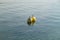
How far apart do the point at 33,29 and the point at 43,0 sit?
26.4 meters

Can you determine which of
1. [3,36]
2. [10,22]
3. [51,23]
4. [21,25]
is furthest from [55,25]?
[3,36]

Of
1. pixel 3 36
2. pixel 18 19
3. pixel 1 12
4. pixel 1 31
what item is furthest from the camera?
pixel 1 12

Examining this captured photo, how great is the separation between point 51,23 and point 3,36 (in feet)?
30.0

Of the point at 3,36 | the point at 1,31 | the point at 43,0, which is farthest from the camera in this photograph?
the point at 43,0

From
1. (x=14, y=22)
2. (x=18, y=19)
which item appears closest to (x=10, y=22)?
(x=14, y=22)

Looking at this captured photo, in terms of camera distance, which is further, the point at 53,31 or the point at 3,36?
the point at 53,31

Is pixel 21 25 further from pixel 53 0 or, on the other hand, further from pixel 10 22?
pixel 53 0

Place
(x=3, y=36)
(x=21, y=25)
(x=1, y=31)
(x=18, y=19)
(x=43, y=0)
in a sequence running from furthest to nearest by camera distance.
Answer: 1. (x=43, y=0)
2. (x=18, y=19)
3. (x=21, y=25)
4. (x=1, y=31)
5. (x=3, y=36)

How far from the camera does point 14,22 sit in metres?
27.8

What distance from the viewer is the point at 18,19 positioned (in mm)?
29828

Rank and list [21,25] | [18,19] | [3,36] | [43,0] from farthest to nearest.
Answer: [43,0]
[18,19]
[21,25]
[3,36]

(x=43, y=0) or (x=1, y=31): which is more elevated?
(x=43, y=0)

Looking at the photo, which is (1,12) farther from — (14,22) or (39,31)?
(39,31)

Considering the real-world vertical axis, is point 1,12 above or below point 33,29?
above
